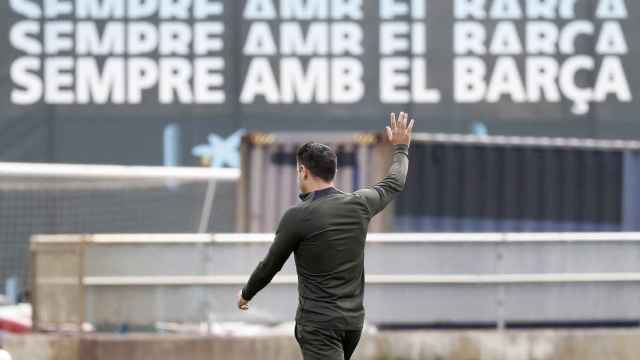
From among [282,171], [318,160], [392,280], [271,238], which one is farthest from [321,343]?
[282,171]

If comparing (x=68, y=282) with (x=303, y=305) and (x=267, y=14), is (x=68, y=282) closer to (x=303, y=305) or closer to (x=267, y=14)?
(x=303, y=305)

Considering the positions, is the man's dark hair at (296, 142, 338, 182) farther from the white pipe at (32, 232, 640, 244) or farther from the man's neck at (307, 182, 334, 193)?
the white pipe at (32, 232, 640, 244)

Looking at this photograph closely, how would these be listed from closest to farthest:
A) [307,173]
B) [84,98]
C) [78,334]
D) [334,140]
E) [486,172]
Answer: [307,173], [78,334], [334,140], [486,172], [84,98]

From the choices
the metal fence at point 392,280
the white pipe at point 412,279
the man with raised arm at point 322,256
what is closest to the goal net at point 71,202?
the metal fence at point 392,280

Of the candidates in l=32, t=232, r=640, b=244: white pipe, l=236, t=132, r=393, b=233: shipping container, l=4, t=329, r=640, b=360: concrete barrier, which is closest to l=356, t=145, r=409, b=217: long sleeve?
l=4, t=329, r=640, b=360: concrete barrier

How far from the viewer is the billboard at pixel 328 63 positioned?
21.1 metres

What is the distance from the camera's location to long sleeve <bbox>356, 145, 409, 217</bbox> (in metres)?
5.70

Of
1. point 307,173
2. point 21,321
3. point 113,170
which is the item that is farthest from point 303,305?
point 21,321

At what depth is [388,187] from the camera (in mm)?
5852

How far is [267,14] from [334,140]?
9.13m

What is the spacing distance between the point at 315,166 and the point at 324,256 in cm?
38

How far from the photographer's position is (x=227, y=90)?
21.3 meters

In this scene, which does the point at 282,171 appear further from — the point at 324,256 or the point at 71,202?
the point at 324,256

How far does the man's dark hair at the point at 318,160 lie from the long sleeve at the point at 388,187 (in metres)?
0.22
